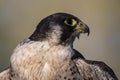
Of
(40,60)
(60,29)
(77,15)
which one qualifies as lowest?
(77,15)

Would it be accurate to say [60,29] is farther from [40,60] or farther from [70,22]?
[40,60]

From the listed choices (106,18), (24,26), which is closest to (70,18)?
(24,26)

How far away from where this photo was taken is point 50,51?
3.22 m

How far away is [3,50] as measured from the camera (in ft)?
20.9

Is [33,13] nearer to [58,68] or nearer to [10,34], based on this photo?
[10,34]

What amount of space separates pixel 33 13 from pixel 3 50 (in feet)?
1.55

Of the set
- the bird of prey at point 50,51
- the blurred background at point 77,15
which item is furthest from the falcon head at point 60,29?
the blurred background at point 77,15

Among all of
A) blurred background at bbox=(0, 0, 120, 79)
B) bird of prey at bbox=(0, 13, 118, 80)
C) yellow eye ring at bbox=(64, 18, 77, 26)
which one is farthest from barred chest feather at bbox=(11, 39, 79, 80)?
blurred background at bbox=(0, 0, 120, 79)

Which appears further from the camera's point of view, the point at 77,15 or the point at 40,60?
the point at 77,15

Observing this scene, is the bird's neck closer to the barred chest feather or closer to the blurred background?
the barred chest feather

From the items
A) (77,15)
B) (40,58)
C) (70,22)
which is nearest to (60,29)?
(70,22)

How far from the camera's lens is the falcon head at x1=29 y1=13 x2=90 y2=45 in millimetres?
3199

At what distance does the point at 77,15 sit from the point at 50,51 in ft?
10.6

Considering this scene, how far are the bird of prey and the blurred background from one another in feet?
9.38
